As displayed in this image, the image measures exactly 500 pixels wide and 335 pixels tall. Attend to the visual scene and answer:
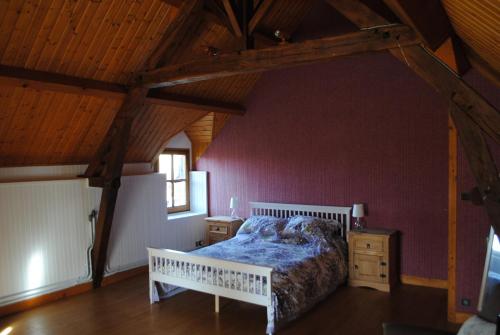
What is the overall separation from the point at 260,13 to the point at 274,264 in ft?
8.77

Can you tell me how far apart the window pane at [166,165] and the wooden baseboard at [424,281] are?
408cm

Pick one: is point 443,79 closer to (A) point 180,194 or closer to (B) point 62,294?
(B) point 62,294

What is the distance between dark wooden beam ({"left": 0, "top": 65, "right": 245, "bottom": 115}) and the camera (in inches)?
156

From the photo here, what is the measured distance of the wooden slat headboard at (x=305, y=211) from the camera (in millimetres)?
5883

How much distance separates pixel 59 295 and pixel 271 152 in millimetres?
3586

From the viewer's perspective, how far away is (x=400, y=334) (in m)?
2.95

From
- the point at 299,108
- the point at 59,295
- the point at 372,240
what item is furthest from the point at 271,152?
the point at 59,295

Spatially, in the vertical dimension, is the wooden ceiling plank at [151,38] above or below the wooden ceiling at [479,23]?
above

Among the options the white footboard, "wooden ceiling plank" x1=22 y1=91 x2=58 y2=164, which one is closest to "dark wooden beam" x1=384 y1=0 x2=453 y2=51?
the white footboard

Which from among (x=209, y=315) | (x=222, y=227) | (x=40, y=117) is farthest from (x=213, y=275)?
(x=40, y=117)

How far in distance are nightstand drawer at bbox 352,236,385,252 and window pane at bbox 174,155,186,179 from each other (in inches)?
135

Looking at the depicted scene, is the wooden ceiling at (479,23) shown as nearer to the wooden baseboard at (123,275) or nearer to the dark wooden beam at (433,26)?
the dark wooden beam at (433,26)

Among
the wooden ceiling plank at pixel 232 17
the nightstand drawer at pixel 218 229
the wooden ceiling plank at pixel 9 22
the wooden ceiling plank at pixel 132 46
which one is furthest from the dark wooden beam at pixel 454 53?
the nightstand drawer at pixel 218 229

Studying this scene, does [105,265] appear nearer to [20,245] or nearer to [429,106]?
[20,245]
